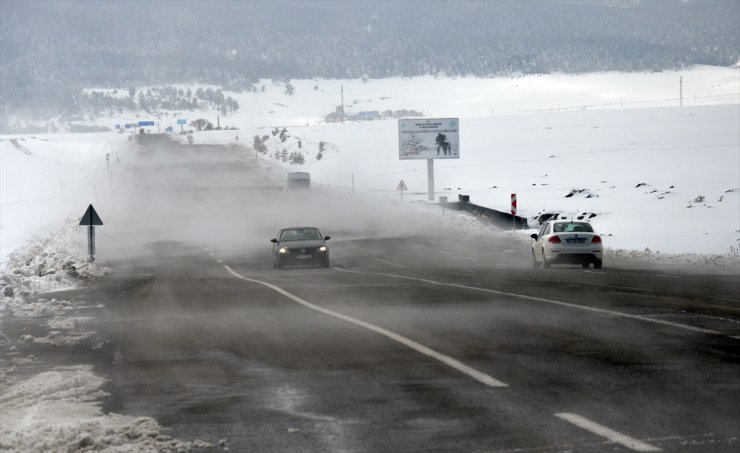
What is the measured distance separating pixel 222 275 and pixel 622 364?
2112cm

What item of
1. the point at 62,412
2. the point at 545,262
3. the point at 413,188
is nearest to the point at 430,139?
the point at 413,188

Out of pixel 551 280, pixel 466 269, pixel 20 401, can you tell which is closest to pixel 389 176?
pixel 466 269

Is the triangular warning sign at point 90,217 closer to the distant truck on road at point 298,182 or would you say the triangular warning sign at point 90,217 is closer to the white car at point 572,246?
the white car at point 572,246

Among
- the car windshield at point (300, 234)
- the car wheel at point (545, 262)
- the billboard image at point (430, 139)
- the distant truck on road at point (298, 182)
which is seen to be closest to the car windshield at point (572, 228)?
the car wheel at point (545, 262)

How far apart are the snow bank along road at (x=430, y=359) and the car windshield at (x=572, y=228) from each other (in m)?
3.46

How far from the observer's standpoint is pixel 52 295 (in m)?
23.1

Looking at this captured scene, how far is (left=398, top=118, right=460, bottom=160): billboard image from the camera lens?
76875 millimetres

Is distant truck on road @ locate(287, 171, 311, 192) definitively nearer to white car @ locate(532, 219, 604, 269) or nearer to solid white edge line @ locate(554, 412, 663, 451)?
white car @ locate(532, 219, 604, 269)

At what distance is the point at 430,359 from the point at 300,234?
80.2 feet

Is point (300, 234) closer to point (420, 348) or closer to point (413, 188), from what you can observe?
point (420, 348)

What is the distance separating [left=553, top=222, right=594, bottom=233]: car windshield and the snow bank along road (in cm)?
346

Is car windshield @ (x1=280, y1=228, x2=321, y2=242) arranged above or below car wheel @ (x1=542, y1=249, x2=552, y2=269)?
above

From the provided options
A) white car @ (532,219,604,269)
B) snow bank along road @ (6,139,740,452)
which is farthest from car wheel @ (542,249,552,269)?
snow bank along road @ (6,139,740,452)

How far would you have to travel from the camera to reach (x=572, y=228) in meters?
30.8
